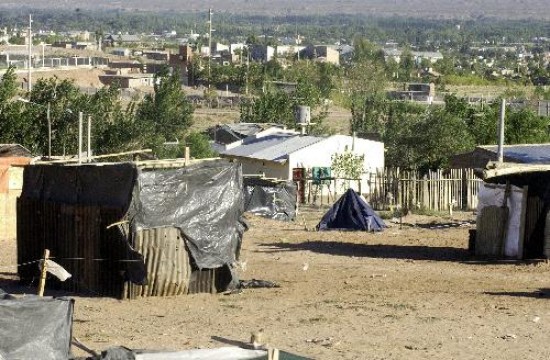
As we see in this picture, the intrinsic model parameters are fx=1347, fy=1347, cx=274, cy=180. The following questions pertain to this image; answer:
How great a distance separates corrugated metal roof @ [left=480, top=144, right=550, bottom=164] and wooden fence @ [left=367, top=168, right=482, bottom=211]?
1.33 metres

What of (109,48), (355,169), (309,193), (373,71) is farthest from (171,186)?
(109,48)

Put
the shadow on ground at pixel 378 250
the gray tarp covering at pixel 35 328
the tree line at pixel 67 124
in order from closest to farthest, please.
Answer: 1. the gray tarp covering at pixel 35 328
2. the shadow on ground at pixel 378 250
3. the tree line at pixel 67 124

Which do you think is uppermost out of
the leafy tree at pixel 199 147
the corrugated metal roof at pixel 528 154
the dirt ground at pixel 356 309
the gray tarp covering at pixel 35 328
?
the corrugated metal roof at pixel 528 154

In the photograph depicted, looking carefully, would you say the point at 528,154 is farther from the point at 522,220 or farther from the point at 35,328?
the point at 35,328

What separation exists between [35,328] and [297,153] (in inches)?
1168

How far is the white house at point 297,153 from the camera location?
43.8 meters

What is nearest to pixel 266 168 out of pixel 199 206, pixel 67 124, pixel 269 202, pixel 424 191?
pixel 67 124

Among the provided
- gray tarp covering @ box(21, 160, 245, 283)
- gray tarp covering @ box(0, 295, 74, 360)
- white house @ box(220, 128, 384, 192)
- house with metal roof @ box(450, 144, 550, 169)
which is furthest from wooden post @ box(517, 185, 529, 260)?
white house @ box(220, 128, 384, 192)

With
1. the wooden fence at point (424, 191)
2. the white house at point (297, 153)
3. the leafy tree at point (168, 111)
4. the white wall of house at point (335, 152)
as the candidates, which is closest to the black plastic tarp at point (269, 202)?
the wooden fence at point (424, 191)

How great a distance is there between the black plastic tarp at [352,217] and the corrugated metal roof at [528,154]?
21.5ft

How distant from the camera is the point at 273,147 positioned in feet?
151

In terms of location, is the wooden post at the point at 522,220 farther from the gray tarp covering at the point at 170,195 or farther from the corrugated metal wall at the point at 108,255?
the corrugated metal wall at the point at 108,255

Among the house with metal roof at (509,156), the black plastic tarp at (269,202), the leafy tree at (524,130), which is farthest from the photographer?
the leafy tree at (524,130)

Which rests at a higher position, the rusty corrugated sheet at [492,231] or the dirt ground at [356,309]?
the rusty corrugated sheet at [492,231]
